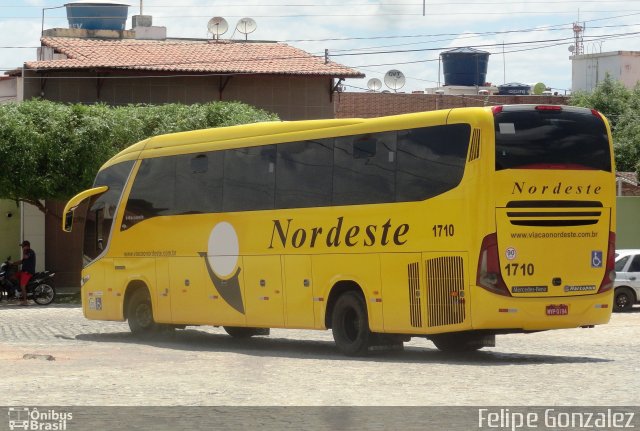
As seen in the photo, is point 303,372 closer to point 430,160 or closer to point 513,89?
point 430,160

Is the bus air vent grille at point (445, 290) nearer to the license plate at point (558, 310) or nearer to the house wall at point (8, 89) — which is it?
the license plate at point (558, 310)

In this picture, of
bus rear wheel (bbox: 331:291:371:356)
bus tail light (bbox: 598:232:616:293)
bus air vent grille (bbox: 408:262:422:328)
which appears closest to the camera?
bus air vent grille (bbox: 408:262:422:328)

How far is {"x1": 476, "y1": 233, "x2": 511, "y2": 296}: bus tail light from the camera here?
16.6 meters

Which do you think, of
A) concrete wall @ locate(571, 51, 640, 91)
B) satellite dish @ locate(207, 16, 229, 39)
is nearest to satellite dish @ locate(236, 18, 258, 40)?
satellite dish @ locate(207, 16, 229, 39)

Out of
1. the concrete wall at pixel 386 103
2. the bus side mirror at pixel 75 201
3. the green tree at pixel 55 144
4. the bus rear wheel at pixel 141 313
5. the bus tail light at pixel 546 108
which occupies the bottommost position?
the bus rear wheel at pixel 141 313

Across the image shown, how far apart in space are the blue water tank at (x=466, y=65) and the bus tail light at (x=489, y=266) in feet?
199

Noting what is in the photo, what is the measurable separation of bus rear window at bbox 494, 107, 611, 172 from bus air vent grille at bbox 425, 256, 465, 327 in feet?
5.00

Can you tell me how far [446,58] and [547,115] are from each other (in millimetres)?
61315

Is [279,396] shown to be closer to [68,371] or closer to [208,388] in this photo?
[208,388]

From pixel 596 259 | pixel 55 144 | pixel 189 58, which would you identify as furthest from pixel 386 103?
pixel 596 259

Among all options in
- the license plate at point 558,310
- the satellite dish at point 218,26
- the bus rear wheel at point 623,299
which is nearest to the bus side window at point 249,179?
the license plate at point 558,310

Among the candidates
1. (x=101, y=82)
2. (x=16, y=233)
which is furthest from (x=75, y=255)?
(x=101, y=82)

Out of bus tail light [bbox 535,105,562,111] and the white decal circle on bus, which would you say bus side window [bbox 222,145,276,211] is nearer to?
the white decal circle on bus

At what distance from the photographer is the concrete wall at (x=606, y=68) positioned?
8131 cm
